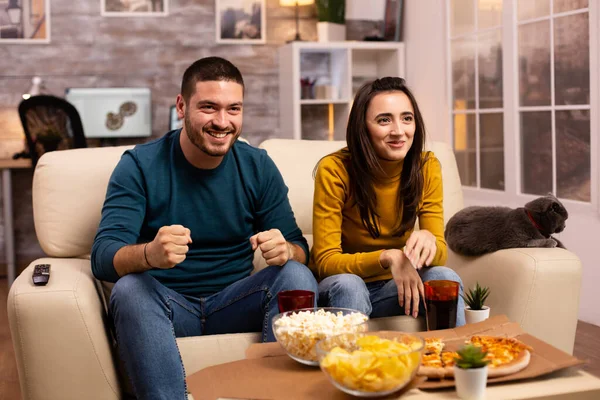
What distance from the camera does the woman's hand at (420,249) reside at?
80.5 inches

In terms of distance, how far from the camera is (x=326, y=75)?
5.83m

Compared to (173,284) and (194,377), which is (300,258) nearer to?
(173,284)

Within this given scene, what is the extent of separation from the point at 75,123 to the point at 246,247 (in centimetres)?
290

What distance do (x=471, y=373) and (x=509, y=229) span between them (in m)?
1.16

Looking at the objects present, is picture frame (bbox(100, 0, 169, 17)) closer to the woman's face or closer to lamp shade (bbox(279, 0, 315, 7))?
lamp shade (bbox(279, 0, 315, 7))

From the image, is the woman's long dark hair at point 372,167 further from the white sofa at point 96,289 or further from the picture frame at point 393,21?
the picture frame at point 393,21

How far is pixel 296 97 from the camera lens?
5500 millimetres

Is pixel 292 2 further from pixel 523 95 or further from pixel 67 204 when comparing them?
pixel 67 204

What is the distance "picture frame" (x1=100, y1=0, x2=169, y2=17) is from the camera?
5.71 m

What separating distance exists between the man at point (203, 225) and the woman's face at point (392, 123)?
1.10ft

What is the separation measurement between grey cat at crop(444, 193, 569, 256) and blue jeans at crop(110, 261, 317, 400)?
0.63 metres

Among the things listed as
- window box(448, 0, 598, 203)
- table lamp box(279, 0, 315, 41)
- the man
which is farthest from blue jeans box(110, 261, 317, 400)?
table lamp box(279, 0, 315, 41)

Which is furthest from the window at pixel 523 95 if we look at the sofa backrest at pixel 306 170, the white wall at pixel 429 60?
the sofa backrest at pixel 306 170

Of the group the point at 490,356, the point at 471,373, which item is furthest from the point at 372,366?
the point at 490,356
